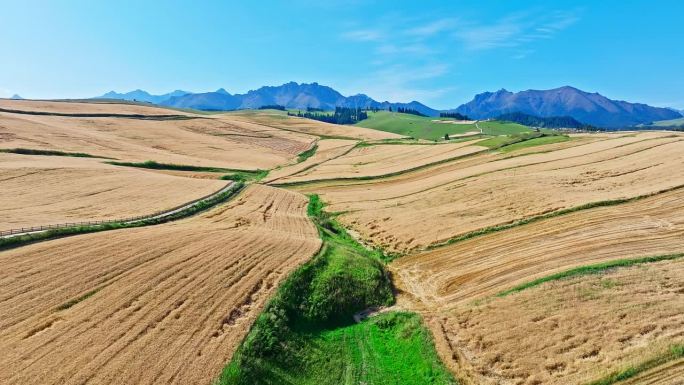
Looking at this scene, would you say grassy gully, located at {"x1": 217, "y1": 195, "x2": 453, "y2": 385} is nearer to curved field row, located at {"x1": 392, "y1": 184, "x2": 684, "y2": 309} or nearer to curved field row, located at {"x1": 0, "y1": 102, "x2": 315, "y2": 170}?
curved field row, located at {"x1": 392, "y1": 184, "x2": 684, "y2": 309}

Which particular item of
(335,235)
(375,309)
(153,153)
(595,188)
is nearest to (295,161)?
(153,153)

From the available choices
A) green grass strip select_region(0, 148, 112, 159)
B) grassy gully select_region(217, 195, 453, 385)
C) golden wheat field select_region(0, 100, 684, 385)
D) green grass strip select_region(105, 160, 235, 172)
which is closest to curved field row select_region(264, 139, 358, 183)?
green grass strip select_region(105, 160, 235, 172)

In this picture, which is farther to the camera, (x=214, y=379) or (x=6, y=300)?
(x=6, y=300)

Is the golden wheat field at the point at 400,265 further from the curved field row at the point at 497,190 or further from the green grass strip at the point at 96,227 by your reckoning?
the green grass strip at the point at 96,227

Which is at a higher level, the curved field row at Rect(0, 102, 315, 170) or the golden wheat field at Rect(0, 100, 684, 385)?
the curved field row at Rect(0, 102, 315, 170)

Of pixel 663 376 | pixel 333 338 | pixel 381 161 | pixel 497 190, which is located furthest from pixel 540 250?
pixel 381 161

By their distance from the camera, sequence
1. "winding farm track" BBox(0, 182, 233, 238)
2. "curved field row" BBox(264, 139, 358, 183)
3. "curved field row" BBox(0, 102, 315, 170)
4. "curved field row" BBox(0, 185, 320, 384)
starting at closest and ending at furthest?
"curved field row" BBox(0, 185, 320, 384)
"winding farm track" BBox(0, 182, 233, 238)
"curved field row" BBox(264, 139, 358, 183)
"curved field row" BBox(0, 102, 315, 170)

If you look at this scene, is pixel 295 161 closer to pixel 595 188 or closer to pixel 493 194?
pixel 493 194
